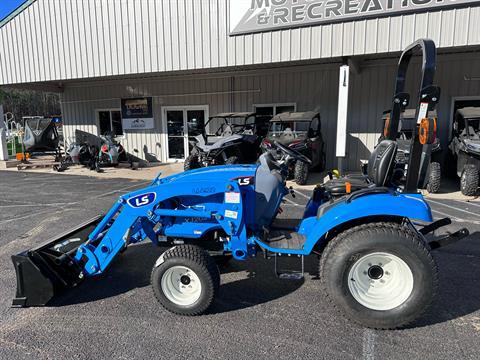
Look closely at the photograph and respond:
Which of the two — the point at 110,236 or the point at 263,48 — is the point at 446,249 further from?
the point at 263,48

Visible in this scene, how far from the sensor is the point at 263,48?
28.1 ft

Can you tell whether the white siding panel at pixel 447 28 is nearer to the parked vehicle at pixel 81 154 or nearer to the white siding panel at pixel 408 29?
the white siding panel at pixel 408 29

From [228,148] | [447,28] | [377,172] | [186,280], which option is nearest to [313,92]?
[228,148]

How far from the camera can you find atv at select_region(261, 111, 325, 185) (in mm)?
8562

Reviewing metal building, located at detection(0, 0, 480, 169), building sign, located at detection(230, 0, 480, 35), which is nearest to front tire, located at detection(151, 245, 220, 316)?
metal building, located at detection(0, 0, 480, 169)

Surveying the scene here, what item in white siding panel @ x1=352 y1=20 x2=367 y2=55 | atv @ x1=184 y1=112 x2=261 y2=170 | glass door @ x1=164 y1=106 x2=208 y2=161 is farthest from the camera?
glass door @ x1=164 y1=106 x2=208 y2=161

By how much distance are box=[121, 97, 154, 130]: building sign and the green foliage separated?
4866 cm

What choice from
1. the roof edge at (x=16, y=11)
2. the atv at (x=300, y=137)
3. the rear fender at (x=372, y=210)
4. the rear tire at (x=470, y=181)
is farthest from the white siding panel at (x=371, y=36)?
the roof edge at (x=16, y=11)

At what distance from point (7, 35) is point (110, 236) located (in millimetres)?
12568

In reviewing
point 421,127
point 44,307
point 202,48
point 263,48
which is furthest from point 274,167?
point 202,48

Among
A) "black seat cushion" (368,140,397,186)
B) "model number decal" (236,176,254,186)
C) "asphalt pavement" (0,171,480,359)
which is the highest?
"black seat cushion" (368,140,397,186)

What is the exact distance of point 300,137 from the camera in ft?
29.7

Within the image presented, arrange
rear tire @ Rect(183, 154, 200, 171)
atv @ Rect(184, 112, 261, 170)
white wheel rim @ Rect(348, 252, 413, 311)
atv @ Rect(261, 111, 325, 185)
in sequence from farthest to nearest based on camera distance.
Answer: rear tire @ Rect(183, 154, 200, 171), atv @ Rect(184, 112, 261, 170), atv @ Rect(261, 111, 325, 185), white wheel rim @ Rect(348, 252, 413, 311)

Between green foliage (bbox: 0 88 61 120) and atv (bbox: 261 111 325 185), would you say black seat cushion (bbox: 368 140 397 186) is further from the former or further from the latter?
green foliage (bbox: 0 88 61 120)
